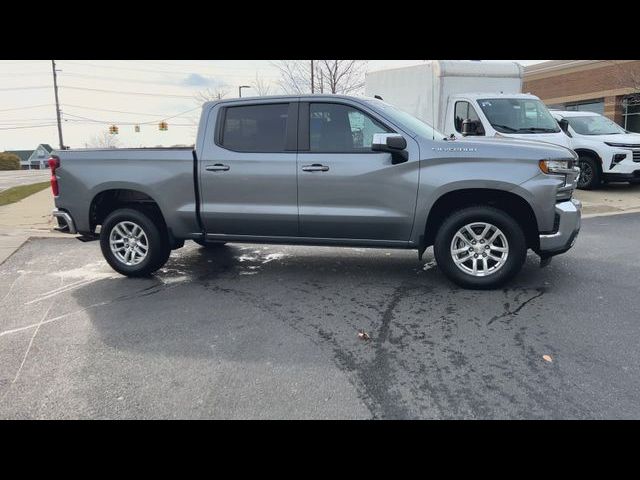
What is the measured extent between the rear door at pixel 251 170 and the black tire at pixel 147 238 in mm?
642

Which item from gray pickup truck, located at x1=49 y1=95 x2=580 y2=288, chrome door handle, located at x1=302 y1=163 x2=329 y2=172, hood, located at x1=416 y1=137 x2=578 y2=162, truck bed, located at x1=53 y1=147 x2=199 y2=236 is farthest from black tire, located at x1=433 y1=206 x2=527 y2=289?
truck bed, located at x1=53 y1=147 x2=199 y2=236

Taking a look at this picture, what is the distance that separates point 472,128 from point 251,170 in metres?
6.60

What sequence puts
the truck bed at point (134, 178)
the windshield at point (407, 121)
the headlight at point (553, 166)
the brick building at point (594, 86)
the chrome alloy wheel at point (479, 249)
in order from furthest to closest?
the brick building at point (594, 86), the truck bed at point (134, 178), the windshield at point (407, 121), the chrome alloy wheel at point (479, 249), the headlight at point (553, 166)

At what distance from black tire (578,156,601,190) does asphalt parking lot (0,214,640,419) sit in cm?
642

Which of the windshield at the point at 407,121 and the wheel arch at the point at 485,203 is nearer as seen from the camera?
the wheel arch at the point at 485,203

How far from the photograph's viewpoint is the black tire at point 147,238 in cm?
596

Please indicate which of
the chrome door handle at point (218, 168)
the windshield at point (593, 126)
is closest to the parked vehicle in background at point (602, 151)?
the windshield at point (593, 126)

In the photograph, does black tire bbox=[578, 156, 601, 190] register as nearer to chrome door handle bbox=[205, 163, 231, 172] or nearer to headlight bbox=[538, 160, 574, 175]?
headlight bbox=[538, 160, 574, 175]

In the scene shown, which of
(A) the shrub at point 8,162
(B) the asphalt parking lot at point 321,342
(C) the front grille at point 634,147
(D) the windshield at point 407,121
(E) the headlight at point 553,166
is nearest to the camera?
(B) the asphalt parking lot at point 321,342

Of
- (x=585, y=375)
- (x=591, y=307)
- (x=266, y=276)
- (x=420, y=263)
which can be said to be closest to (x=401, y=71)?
(x=420, y=263)

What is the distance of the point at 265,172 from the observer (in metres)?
5.54

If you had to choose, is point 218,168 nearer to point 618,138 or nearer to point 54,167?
point 54,167

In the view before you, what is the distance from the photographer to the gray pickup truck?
16.6 ft

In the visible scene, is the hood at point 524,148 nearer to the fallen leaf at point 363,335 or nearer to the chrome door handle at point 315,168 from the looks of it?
the chrome door handle at point 315,168
